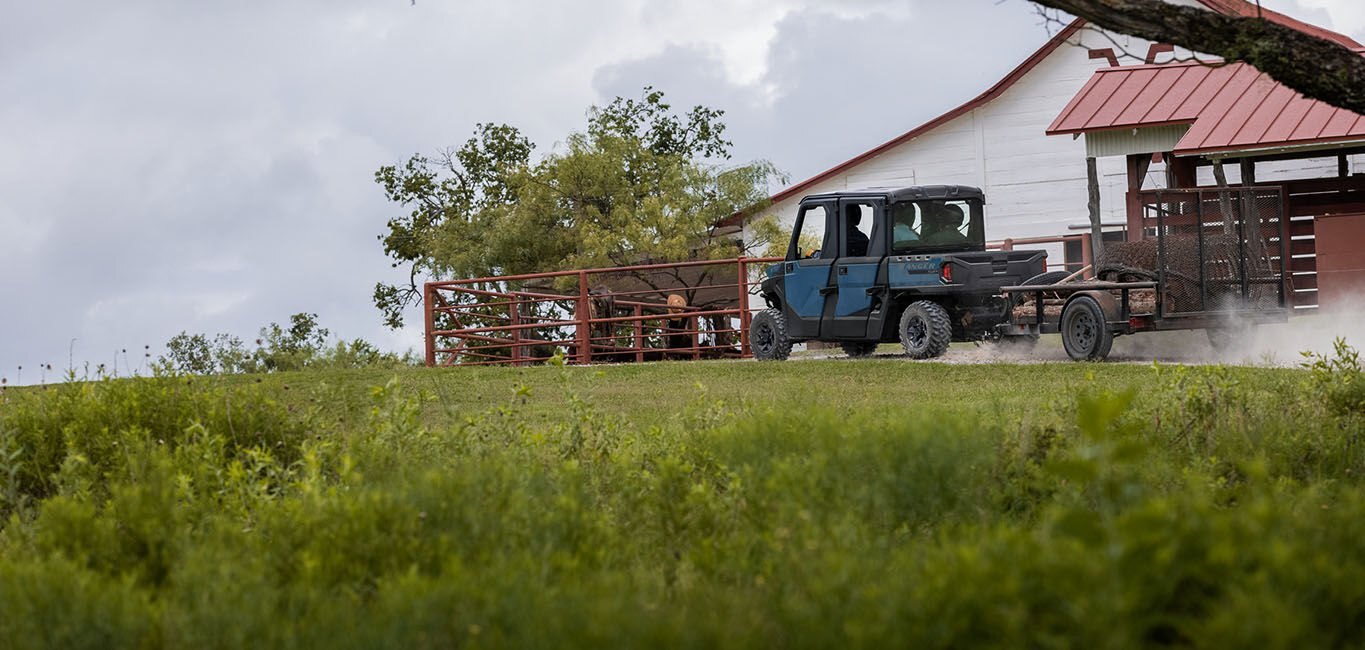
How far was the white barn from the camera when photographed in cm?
3297

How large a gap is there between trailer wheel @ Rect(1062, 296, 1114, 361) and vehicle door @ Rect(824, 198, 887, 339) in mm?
2407

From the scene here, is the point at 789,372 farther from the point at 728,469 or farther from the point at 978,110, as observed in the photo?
the point at 978,110

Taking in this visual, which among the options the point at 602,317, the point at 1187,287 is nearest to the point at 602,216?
the point at 602,317

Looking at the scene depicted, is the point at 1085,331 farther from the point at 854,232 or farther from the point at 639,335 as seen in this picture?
the point at 639,335

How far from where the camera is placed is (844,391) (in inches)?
545

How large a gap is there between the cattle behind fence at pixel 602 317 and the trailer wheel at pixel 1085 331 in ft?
20.8

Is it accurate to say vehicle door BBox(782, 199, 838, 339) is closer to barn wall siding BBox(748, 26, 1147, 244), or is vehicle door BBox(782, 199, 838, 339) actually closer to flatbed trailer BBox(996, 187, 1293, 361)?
flatbed trailer BBox(996, 187, 1293, 361)

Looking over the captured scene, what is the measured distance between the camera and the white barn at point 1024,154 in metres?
33.0

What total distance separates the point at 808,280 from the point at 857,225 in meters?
1.14

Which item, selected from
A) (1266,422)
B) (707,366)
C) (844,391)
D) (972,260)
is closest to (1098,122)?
(972,260)

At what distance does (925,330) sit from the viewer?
1798cm

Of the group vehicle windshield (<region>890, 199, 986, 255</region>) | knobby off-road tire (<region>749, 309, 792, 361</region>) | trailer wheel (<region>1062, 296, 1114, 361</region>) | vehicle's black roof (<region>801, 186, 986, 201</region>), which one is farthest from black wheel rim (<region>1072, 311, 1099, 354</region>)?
knobby off-road tire (<region>749, 309, 792, 361</region>)

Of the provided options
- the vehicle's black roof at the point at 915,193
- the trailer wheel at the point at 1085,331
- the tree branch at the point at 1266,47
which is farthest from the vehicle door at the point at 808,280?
the tree branch at the point at 1266,47

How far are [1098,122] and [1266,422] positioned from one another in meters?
16.5
